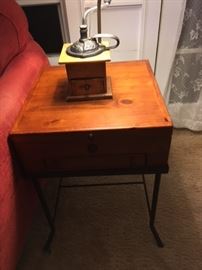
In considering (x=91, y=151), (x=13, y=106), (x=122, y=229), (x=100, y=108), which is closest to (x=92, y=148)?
(x=91, y=151)

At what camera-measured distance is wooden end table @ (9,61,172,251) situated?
73cm

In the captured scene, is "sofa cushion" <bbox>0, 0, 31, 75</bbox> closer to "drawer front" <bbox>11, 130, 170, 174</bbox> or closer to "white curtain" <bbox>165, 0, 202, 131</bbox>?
"drawer front" <bbox>11, 130, 170, 174</bbox>

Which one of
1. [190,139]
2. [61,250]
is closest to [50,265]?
[61,250]

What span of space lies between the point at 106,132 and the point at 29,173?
0.31 metres

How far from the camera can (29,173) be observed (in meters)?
0.83

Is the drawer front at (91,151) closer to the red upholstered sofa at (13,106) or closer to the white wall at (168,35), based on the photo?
the red upholstered sofa at (13,106)

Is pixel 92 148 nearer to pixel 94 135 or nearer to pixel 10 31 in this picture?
pixel 94 135

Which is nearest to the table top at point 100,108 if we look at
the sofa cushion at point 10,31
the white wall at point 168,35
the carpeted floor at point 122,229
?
the sofa cushion at point 10,31

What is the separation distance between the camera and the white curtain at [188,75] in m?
1.26

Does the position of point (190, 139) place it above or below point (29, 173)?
below

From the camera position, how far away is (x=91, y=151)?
2.53 ft

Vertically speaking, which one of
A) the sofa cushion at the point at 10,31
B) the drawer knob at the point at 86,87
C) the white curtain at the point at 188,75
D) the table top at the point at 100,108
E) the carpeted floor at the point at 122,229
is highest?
the sofa cushion at the point at 10,31

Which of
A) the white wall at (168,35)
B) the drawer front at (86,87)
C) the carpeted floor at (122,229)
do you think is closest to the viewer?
the drawer front at (86,87)

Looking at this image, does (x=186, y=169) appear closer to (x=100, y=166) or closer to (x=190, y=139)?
(x=190, y=139)
